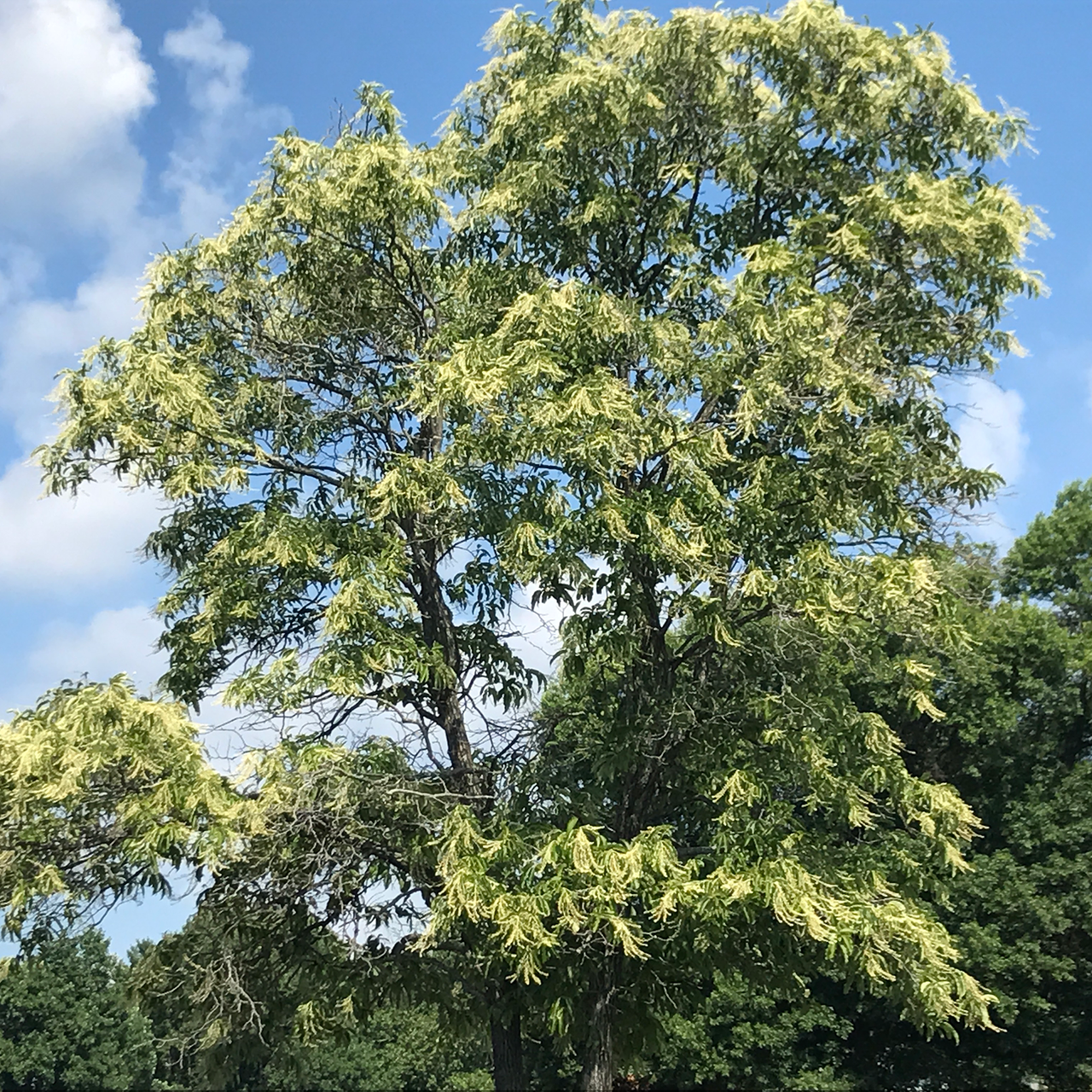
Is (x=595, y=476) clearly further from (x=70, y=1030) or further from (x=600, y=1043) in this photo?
(x=70, y=1030)

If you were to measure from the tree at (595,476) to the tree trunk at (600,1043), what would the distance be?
1.4 inches

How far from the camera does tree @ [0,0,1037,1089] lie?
7.55 metres

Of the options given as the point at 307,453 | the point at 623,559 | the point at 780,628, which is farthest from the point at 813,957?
the point at 307,453

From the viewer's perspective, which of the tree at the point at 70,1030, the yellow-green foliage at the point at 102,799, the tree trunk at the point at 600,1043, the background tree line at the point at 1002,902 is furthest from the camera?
the tree at the point at 70,1030

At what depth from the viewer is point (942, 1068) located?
1964 centimetres

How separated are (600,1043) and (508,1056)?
100 centimetres

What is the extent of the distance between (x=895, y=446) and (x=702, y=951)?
12.5 ft

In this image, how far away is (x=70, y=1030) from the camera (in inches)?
1244

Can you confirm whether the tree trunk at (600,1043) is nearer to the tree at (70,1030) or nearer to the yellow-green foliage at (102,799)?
the yellow-green foliage at (102,799)

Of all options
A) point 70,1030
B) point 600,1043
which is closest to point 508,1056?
point 600,1043

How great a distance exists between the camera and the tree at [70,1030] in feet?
100

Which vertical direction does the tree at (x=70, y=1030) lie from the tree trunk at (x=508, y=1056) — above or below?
above

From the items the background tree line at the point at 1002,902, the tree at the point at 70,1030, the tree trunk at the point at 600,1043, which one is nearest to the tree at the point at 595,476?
the tree trunk at the point at 600,1043

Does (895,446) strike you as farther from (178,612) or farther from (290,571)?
(178,612)
